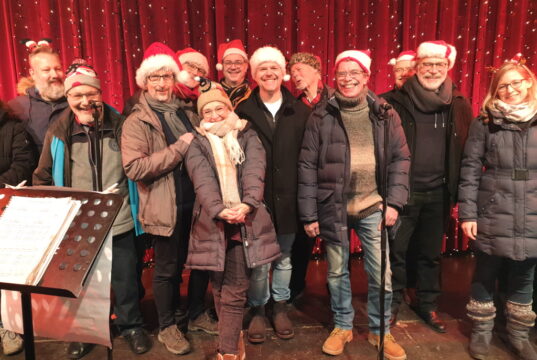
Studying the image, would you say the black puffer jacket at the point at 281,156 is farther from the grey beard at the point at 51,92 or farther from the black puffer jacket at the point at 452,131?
the grey beard at the point at 51,92

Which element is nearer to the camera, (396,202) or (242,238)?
(242,238)

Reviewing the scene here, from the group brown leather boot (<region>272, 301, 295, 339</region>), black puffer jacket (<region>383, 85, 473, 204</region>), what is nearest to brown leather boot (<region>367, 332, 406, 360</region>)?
brown leather boot (<region>272, 301, 295, 339</region>)

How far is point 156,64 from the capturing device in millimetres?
2545

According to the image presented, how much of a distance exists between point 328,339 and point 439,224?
1.06 meters

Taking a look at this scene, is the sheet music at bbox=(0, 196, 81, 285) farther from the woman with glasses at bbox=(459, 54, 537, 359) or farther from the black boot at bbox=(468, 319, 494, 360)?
the black boot at bbox=(468, 319, 494, 360)

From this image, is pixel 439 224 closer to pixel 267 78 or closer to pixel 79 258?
pixel 267 78

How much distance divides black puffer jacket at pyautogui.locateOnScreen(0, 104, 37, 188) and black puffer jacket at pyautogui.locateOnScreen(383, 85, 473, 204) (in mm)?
2361

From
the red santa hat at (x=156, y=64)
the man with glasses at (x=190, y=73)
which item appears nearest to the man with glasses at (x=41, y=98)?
the red santa hat at (x=156, y=64)

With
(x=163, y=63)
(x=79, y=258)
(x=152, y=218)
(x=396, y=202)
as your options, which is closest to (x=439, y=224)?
(x=396, y=202)

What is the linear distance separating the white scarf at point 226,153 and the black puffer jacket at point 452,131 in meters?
1.15

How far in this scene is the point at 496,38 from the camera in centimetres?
420

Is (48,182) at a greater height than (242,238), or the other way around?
(48,182)

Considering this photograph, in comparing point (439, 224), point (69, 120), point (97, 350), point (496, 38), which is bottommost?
point (97, 350)

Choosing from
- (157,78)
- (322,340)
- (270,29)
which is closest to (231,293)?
(322,340)
